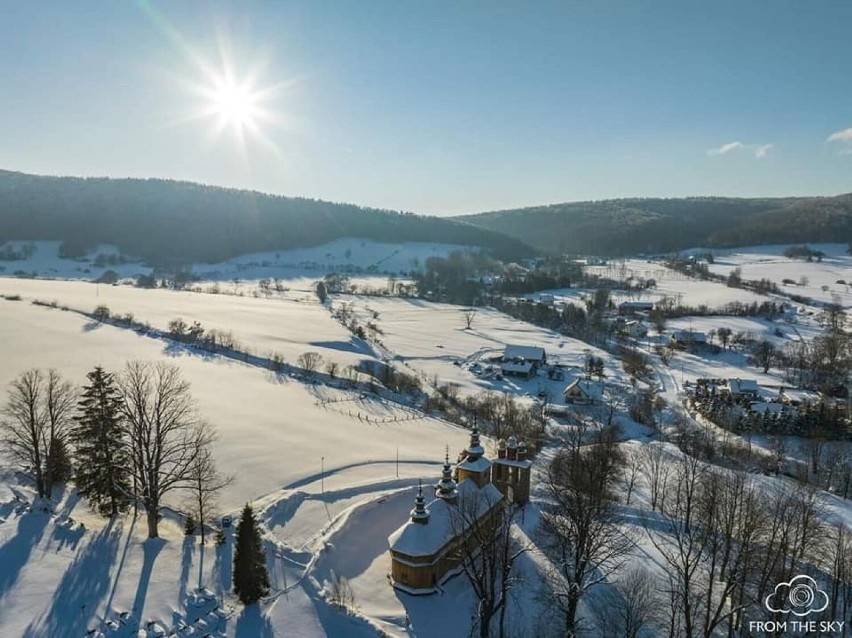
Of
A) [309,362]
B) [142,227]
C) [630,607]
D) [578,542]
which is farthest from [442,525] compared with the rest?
[142,227]

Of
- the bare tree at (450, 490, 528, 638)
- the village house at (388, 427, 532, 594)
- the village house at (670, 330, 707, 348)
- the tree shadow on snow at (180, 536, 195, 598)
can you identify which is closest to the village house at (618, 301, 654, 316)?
the village house at (670, 330, 707, 348)

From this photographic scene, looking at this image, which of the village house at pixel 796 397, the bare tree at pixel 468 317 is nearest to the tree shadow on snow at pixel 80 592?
the village house at pixel 796 397

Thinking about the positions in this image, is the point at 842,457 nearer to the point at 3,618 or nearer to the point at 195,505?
the point at 195,505

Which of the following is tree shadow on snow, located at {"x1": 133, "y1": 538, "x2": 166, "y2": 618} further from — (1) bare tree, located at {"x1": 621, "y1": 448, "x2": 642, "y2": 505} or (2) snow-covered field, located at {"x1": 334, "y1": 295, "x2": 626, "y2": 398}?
(2) snow-covered field, located at {"x1": 334, "y1": 295, "x2": 626, "y2": 398}

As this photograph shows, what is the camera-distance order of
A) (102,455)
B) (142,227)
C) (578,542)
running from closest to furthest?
(578,542) → (102,455) → (142,227)

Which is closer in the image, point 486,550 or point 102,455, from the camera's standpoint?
point 486,550

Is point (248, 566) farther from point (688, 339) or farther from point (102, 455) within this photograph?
point (688, 339)
